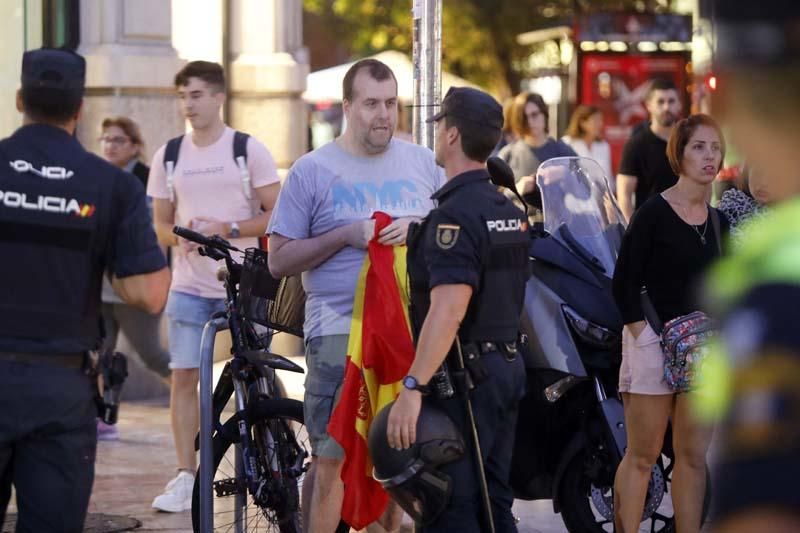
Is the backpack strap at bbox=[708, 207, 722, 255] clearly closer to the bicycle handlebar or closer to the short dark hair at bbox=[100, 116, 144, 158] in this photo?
the bicycle handlebar

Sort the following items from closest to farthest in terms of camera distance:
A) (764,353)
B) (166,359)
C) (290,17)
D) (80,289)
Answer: (764,353), (80,289), (166,359), (290,17)

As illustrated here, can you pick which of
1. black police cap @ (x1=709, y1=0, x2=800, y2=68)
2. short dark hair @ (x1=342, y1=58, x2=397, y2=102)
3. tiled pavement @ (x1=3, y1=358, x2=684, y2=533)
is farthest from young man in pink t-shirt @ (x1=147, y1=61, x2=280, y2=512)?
black police cap @ (x1=709, y1=0, x2=800, y2=68)

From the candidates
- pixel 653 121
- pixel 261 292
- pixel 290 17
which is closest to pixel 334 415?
pixel 261 292

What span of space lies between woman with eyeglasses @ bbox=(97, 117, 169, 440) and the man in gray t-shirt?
134 inches

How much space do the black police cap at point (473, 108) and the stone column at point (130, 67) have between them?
5961 mm

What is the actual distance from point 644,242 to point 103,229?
2.36 m

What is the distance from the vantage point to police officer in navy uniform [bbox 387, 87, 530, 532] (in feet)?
14.2

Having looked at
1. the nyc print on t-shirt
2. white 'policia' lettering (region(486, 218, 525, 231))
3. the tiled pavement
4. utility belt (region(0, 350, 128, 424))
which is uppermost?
the nyc print on t-shirt

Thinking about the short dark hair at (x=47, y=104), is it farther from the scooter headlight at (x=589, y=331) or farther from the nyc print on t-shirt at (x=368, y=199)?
the scooter headlight at (x=589, y=331)

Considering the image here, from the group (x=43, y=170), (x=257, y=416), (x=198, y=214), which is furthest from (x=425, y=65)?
(x=43, y=170)

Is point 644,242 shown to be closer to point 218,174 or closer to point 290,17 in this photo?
point 218,174

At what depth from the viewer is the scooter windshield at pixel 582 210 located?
20.8 feet

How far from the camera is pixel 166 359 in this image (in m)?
8.95

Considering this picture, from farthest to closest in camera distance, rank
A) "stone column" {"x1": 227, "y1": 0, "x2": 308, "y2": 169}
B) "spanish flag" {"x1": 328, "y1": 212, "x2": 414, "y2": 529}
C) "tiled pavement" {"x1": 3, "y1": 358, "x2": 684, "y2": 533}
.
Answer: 1. "stone column" {"x1": 227, "y1": 0, "x2": 308, "y2": 169}
2. "tiled pavement" {"x1": 3, "y1": 358, "x2": 684, "y2": 533}
3. "spanish flag" {"x1": 328, "y1": 212, "x2": 414, "y2": 529}
